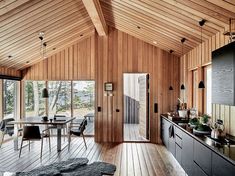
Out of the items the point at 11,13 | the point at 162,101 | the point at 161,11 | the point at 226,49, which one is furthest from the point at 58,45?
the point at 226,49

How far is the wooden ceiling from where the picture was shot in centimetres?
387

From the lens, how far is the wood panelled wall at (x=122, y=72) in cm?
740

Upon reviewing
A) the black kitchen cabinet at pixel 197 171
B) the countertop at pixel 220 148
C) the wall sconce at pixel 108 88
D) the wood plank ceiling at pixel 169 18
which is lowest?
the black kitchen cabinet at pixel 197 171

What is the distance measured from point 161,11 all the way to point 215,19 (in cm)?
102

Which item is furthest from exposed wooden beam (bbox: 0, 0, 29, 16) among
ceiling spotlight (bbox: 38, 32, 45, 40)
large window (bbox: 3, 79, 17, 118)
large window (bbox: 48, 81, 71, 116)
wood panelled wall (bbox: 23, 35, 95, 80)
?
large window (bbox: 48, 81, 71, 116)

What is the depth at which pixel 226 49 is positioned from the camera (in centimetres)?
289

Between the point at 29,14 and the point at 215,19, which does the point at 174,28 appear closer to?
the point at 215,19

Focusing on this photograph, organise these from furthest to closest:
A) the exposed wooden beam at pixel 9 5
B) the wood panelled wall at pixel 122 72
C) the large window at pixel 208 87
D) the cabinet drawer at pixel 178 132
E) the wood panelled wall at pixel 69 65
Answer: the wood panelled wall at pixel 69 65 → the wood panelled wall at pixel 122 72 → the large window at pixel 208 87 → the cabinet drawer at pixel 178 132 → the exposed wooden beam at pixel 9 5

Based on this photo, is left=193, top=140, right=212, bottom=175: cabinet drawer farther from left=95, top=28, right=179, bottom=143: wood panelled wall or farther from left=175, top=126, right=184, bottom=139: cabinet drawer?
left=95, top=28, right=179, bottom=143: wood panelled wall

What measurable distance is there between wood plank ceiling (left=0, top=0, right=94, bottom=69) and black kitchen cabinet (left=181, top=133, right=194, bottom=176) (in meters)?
3.67

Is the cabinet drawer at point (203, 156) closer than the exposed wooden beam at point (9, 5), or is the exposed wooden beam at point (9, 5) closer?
the cabinet drawer at point (203, 156)

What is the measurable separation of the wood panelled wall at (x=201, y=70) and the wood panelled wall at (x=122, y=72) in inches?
21.8

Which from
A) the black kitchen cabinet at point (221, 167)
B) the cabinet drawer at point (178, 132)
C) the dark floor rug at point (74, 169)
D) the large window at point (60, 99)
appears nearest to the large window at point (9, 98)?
the large window at point (60, 99)

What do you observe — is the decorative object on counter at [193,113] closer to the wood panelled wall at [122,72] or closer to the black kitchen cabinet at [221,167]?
the wood panelled wall at [122,72]
